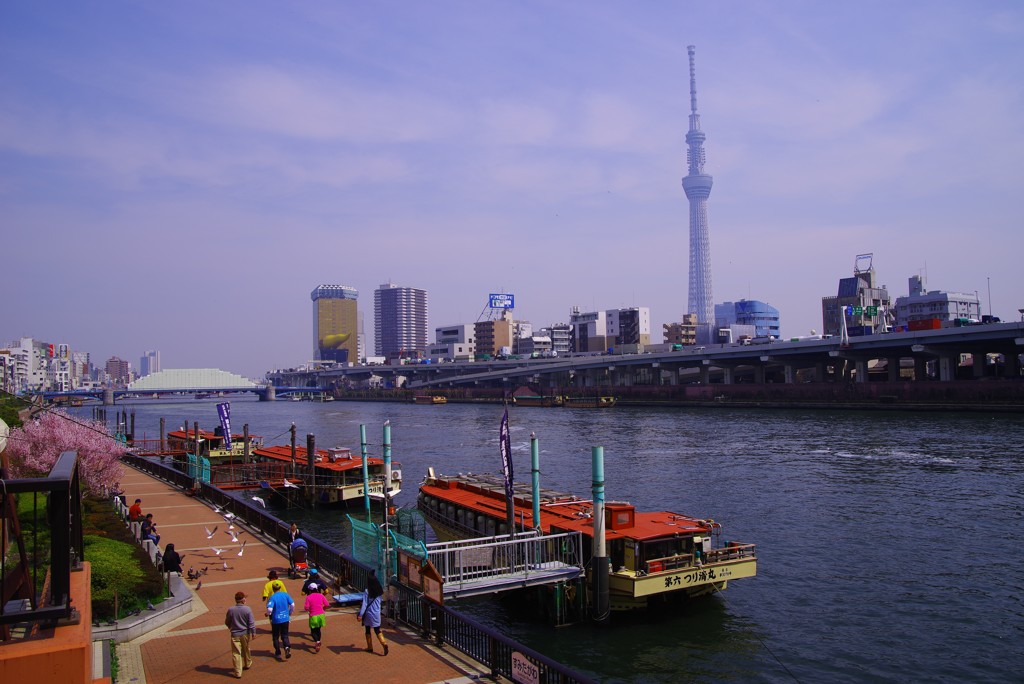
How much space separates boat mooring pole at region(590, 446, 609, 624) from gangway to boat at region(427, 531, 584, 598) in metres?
0.65

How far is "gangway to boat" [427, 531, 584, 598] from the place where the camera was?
20.4 m

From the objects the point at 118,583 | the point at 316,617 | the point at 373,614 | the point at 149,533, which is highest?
the point at 118,583

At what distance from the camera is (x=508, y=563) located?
21531mm

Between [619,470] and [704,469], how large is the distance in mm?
5640

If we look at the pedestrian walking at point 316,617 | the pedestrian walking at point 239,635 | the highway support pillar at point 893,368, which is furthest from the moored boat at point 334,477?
the highway support pillar at point 893,368

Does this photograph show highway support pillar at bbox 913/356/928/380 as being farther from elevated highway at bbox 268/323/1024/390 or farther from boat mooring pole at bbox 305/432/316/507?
boat mooring pole at bbox 305/432/316/507

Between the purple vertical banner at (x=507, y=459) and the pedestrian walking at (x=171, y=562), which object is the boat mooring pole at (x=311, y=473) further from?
the purple vertical banner at (x=507, y=459)

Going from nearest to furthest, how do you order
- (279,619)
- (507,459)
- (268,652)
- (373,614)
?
(279,619), (373,614), (268,652), (507,459)

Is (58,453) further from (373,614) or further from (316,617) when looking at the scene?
(373,614)

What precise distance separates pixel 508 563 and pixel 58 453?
92.7ft

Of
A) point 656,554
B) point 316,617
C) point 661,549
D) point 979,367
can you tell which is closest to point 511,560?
point 656,554

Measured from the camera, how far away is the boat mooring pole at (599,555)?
21234 mm

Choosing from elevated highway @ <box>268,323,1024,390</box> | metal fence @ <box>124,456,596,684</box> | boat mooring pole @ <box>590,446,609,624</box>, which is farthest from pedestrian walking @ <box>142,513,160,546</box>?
elevated highway @ <box>268,323,1024,390</box>

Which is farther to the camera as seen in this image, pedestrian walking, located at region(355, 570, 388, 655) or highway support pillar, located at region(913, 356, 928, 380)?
Answer: highway support pillar, located at region(913, 356, 928, 380)
